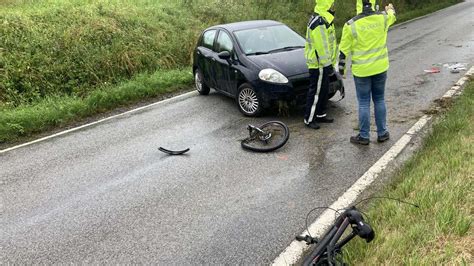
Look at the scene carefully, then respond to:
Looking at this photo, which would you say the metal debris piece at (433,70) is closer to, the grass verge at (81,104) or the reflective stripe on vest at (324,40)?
the reflective stripe on vest at (324,40)

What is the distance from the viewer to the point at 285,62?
7543 millimetres

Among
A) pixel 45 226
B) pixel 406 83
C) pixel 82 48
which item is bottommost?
pixel 406 83

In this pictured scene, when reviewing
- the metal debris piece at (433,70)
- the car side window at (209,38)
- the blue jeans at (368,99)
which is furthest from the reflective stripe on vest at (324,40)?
the metal debris piece at (433,70)

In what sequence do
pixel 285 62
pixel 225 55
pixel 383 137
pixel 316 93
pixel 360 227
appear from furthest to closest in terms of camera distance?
pixel 225 55 → pixel 285 62 → pixel 316 93 → pixel 383 137 → pixel 360 227

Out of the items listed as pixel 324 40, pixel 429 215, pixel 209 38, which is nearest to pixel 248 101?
pixel 324 40

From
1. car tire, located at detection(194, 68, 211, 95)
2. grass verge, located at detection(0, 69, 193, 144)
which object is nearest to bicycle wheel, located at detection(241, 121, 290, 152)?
car tire, located at detection(194, 68, 211, 95)

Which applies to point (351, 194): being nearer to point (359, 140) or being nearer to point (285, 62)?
point (359, 140)

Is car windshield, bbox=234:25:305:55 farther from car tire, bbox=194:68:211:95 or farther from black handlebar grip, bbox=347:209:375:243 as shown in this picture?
black handlebar grip, bbox=347:209:375:243

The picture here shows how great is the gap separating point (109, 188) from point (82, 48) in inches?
275

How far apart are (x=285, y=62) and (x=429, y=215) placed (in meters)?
4.49

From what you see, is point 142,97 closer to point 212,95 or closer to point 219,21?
point 212,95

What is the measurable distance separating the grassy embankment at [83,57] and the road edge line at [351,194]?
20.1 ft

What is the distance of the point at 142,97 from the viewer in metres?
10.2

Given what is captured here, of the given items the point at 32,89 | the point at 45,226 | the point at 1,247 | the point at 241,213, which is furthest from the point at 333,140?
the point at 32,89
